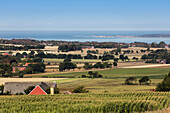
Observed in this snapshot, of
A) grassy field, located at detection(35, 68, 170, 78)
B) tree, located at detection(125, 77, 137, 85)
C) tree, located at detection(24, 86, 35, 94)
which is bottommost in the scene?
grassy field, located at detection(35, 68, 170, 78)

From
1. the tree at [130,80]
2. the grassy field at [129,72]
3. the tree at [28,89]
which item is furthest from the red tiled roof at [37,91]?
the grassy field at [129,72]

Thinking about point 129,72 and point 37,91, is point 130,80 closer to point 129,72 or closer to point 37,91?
point 129,72

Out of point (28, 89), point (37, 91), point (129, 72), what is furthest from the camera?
point (129, 72)

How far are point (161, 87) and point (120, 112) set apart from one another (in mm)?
26551

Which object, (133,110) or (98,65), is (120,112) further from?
(98,65)

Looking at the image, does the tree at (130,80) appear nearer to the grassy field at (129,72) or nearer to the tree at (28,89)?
the grassy field at (129,72)

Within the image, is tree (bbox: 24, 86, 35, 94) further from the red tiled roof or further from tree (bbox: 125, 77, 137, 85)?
tree (bbox: 125, 77, 137, 85)

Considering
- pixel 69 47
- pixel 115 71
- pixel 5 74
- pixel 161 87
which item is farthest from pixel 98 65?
pixel 69 47

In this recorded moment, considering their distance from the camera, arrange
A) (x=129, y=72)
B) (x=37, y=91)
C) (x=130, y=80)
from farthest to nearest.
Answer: (x=129, y=72)
(x=130, y=80)
(x=37, y=91)

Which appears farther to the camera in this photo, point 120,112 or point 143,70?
point 143,70

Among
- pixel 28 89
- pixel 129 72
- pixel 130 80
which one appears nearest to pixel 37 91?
pixel 28 89

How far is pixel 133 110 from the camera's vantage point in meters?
28.3

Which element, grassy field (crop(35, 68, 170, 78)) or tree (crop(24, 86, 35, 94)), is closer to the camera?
tree (crop(24, 86, 35, 94))

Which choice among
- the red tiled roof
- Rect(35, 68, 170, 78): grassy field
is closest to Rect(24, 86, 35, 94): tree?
the red tiled roof
